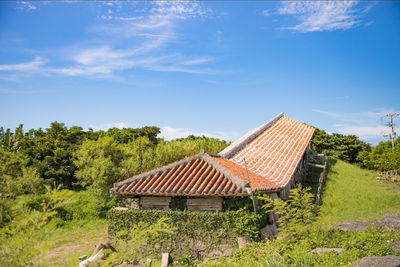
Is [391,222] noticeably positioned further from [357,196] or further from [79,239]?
[79,239]

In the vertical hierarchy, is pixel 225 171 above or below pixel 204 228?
above

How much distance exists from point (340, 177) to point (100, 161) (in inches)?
770

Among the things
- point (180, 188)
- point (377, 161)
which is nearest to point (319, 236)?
point (180, 188)

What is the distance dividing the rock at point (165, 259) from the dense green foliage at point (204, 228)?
1.03 ft

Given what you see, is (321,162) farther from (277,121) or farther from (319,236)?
(319,236)

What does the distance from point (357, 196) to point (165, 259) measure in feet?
47.2

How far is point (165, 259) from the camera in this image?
965 centimetres

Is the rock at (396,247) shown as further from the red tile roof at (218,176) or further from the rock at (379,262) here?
the red tile roof at (218,176)

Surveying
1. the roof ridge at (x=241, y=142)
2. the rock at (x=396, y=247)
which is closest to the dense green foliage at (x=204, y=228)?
the rock at (x=396, y=247)

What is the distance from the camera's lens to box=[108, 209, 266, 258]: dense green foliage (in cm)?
930

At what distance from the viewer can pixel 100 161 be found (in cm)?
2144

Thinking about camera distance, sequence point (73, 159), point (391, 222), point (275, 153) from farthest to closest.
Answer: point (73, 159) < point (275, 153) < point (391, 222)

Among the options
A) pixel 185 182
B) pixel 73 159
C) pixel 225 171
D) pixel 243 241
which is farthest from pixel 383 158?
pixel 73 159

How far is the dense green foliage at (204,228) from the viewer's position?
9297mm
